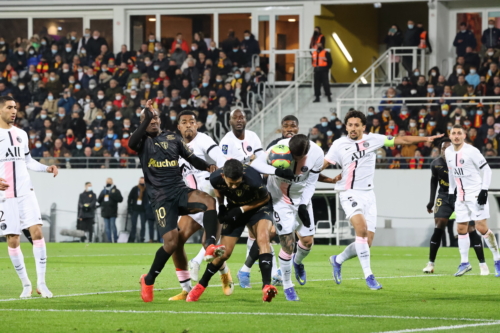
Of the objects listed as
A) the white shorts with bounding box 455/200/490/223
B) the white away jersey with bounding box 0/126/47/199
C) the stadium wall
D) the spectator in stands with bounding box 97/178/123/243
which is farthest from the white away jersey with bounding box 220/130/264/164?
the spectator in stands with bounding box 97/178/123/243

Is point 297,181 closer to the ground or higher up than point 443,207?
higher up

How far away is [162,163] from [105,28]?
86.4ft

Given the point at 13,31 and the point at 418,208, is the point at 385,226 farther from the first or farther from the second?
the point at 13,31

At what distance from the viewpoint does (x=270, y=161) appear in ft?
32.6

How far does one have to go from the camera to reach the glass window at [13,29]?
118ft

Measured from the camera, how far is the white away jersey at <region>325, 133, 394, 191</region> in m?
11.7

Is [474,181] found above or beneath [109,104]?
beneath

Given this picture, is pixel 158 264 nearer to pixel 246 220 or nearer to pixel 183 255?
pixel 183 255

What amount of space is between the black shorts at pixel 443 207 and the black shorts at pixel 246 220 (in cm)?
601

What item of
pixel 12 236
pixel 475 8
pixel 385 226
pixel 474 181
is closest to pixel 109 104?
pixel 385 226

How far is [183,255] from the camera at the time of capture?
1008cm

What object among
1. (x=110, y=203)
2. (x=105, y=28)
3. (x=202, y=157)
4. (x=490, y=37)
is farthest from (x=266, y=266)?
(x=105, y=28)

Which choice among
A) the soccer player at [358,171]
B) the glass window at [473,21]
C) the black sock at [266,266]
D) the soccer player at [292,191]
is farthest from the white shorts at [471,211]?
the glass window at [473,21]

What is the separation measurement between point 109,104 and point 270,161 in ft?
67.2
